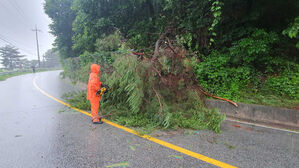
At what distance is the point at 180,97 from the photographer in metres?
4.84

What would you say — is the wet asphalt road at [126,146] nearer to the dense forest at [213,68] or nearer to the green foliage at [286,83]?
the dense forest at [213,68]

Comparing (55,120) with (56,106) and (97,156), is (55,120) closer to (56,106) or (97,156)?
(56,106)

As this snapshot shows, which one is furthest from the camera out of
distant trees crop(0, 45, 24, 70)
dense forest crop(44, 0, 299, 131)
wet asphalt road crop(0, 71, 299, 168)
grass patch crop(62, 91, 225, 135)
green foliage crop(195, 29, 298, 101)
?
distant trees crop(0, 45, 24, 70)

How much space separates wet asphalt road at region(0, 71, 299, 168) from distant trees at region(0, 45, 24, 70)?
7607 cm

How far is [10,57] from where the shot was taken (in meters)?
64.8

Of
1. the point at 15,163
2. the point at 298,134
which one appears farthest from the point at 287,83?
the point at 15,163

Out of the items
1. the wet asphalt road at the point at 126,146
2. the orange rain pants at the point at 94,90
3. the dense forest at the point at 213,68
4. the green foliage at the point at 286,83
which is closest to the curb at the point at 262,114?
the dense forest at the point at 213,68

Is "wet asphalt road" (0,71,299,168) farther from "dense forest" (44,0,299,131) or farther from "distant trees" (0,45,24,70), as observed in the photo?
"distant trees" (0,45,24,70)

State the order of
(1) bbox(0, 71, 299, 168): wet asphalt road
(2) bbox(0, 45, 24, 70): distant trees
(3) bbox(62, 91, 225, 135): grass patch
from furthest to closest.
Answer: (2) bbox(0, 45, 24, 70): distant trees
(3) bbox(62, 91, 225, 135): grass patch
(1) bbox(0, 71, 299, 168): wet asphalt road

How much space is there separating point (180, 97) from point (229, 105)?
1.44 m

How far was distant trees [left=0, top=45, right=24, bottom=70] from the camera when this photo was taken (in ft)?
207

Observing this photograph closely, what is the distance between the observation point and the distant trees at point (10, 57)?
6299 centimetres

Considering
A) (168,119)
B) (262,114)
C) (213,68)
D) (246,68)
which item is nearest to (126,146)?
(168,119)

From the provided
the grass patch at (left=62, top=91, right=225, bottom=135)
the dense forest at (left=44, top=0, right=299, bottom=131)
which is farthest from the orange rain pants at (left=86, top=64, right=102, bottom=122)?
the dense forest at (left=44, top=0, right=299, bottom=131)
